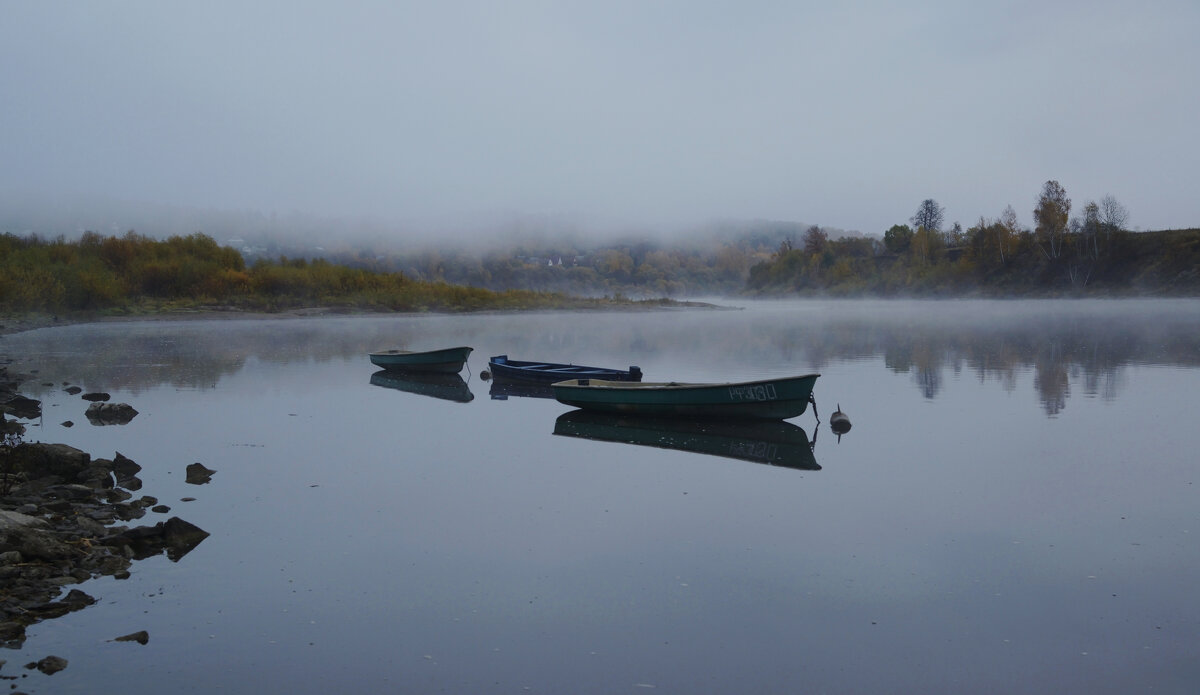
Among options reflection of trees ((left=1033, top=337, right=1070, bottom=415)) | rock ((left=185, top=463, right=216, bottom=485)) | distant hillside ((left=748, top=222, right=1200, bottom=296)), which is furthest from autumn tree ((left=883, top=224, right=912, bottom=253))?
rock ((left=185, top=463, right=216, bottom=485))

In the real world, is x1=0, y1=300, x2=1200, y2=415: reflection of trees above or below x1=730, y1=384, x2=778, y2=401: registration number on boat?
below

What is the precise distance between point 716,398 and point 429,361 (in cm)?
1722

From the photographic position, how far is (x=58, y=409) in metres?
22.5

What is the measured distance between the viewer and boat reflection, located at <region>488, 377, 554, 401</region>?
27594 mm

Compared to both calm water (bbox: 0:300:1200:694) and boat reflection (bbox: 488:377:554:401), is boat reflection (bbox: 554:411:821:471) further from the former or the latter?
boat reflection (bbox: 488:377:554:401)

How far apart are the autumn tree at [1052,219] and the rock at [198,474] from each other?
137 metres

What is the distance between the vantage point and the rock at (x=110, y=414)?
68.4 feet

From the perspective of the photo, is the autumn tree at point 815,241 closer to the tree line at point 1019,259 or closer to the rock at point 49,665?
the tree line at point 1019,259

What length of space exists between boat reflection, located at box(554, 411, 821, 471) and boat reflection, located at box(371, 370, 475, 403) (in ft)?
24.0

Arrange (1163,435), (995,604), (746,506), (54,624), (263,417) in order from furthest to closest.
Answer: (263,417) → (1163,435) → (746,506) → (995,604) → (54,624)

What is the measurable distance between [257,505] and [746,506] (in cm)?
724

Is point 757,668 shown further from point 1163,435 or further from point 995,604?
point 1163,435

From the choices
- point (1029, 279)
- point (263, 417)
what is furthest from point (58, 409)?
point (1029, 279)

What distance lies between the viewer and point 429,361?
3409 centimetres
